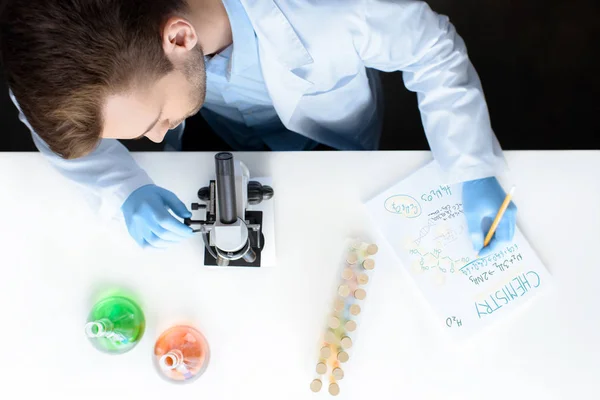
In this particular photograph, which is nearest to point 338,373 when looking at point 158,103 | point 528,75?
point 158,103

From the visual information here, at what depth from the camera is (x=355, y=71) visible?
88 centimetres

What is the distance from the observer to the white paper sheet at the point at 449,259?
0.80 m

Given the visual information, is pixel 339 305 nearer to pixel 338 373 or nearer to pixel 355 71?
pixel 338 373

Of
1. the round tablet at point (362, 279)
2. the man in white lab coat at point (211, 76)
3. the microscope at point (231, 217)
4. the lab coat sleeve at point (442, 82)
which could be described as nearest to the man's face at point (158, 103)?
the man in white lab coat at point (211, 76)

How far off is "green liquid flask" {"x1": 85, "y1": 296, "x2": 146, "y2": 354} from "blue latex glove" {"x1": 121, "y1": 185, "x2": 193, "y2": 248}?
0.34 feet

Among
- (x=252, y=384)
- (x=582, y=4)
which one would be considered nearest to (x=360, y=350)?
(x=252, y=384)

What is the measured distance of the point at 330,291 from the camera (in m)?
0.83

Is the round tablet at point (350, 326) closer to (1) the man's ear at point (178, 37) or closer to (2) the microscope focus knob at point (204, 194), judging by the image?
(2) the microscope focus knob at point (204, 194)

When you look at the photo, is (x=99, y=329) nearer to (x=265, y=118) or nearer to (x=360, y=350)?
(x=360, y=350)

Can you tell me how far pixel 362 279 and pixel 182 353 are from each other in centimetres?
30

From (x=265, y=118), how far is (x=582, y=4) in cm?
100

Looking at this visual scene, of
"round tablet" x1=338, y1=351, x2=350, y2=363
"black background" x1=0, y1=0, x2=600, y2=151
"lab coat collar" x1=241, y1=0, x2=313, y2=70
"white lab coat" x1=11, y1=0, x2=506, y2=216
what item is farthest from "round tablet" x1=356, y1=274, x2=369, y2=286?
"black background" x1=0, y1=0, x2=600, y2=151

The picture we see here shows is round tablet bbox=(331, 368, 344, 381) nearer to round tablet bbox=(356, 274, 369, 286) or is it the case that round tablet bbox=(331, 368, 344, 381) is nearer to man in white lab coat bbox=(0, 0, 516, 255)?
round tablet bbox=(356, 274, 369, 286)

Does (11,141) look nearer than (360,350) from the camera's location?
No
